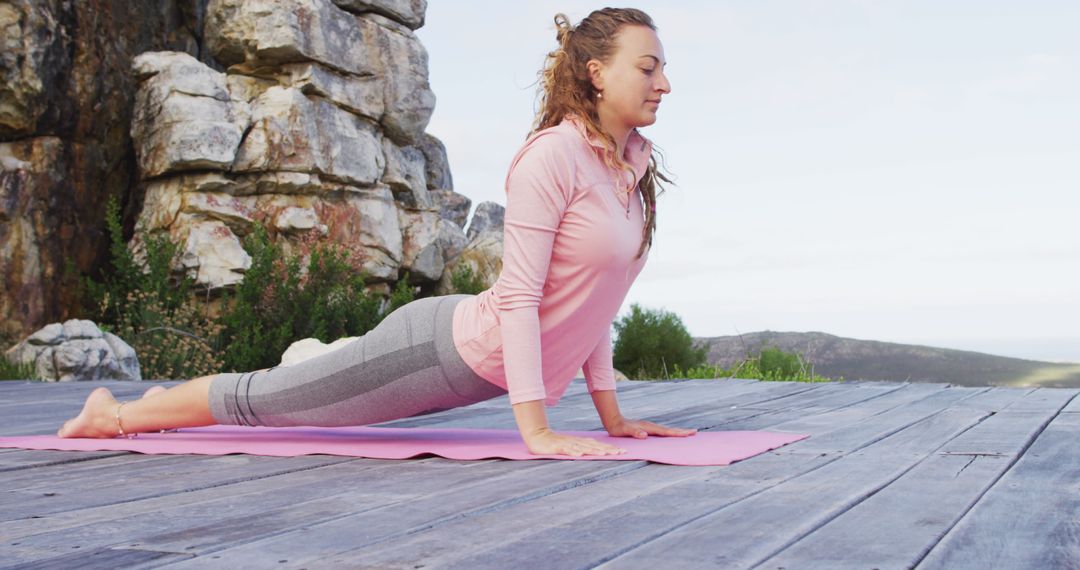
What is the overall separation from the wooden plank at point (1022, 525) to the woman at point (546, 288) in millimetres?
884

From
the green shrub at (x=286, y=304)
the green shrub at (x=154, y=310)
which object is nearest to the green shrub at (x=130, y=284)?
the green shrub at (x=154, y=310)

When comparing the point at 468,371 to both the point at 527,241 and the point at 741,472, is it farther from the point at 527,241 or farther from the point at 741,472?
the point at 741,472

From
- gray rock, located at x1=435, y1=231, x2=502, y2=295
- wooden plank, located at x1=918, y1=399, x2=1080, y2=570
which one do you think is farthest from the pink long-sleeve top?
gray rock, located at x1=435, y1=231, x2=502, y2=295

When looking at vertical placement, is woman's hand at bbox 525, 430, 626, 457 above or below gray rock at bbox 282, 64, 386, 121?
below

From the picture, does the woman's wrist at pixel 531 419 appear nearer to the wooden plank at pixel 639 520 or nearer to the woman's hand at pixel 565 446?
the woman's hand at pixel 565 446

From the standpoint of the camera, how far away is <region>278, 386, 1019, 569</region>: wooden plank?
1.37 m

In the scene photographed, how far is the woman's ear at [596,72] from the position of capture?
8.41 feet

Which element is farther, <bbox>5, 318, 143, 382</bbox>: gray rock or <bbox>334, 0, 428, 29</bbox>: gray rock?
<bbox>334, 0, 428, 29</bbox>: gray rock

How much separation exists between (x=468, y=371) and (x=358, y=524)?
3.27 feet

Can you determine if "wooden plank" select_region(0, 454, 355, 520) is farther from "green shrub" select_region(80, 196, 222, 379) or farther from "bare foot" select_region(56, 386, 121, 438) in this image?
"green shrub" select_region(80, 196, 222, 379)

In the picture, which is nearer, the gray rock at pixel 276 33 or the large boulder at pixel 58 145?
the large boulder at pixel 58 145

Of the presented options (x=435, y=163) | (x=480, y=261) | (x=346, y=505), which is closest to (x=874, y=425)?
(x=346, y=505)

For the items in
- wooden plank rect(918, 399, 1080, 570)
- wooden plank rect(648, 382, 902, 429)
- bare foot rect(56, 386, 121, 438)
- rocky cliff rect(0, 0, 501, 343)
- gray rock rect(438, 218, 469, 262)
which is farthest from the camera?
gray rock rect(438, 218, 469, 262)

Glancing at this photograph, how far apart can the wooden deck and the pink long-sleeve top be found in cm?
29
